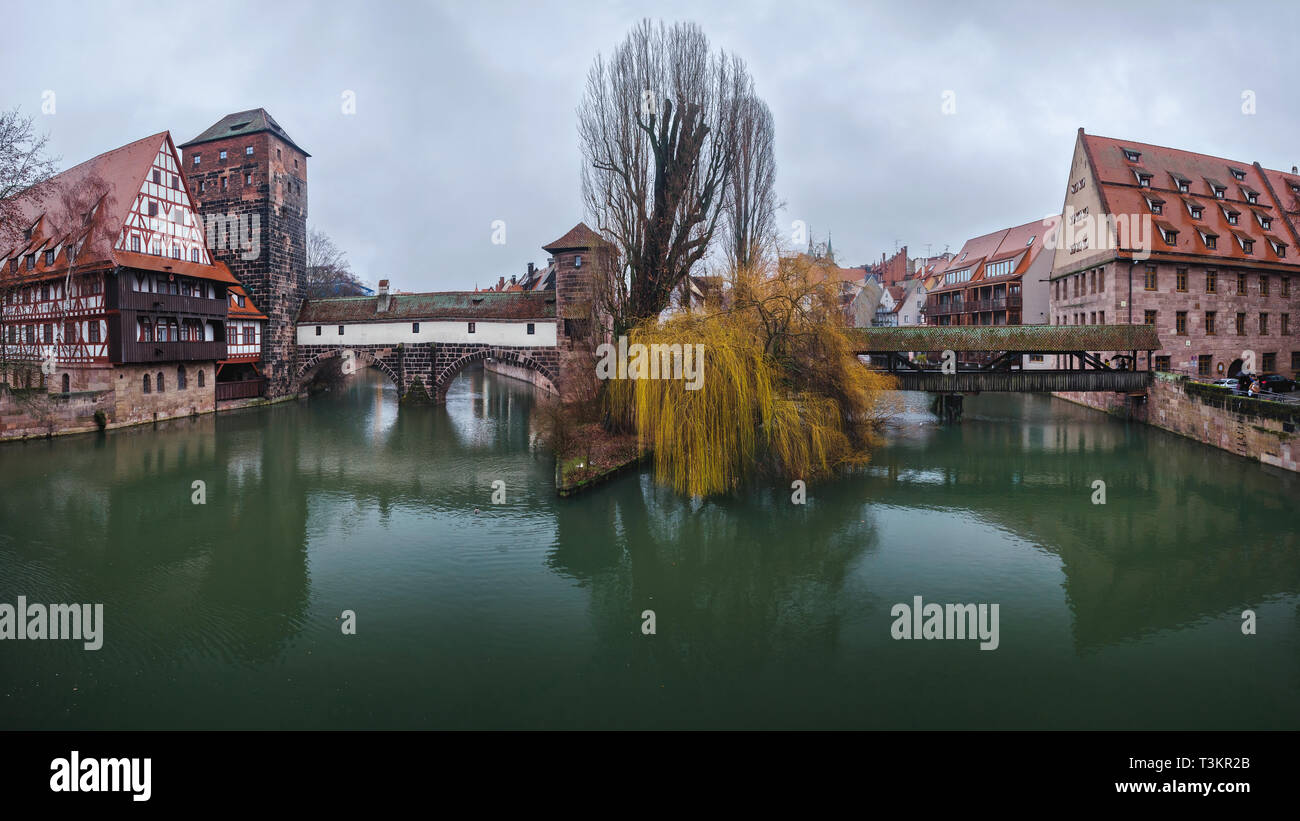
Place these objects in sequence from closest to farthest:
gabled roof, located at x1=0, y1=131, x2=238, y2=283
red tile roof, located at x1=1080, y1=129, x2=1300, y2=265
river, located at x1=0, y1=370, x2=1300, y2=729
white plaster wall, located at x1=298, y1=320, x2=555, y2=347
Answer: river, located at x1=0, y1=370, x2=1300, y2=729 → gabled roof, located at x1=0, y1=131, x2=238, y2=283 → red tile roof, located at x1=1080, y1=129, x2=1300, y2=265 → white plaster wall, located at x1=298, y1=320, x2=555, y2=347

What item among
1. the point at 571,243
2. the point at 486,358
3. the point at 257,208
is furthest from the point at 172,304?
the point at 571,243

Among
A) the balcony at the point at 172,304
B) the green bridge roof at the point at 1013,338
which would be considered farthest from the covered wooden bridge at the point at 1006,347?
the balcony at the point at 172,304

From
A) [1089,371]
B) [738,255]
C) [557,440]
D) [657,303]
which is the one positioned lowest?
[557,440]

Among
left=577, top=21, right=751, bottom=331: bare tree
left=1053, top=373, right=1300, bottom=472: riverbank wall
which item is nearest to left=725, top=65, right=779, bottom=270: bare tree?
left=577, top=21, right=751, bottom=331: bare tree

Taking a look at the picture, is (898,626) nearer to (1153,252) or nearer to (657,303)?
(657,303)

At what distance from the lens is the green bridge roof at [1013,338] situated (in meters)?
21.5

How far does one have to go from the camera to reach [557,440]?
17.3 meters

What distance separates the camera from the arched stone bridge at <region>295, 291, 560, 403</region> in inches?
1205

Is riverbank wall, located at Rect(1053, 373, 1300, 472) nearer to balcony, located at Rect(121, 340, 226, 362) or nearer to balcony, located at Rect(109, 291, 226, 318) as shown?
balcony, located at Rect(121, 340, 226, 362)

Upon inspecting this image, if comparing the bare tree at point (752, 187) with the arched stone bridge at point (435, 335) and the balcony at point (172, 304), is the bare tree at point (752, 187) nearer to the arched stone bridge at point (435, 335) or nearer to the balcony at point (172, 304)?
the arched stone bridge at point (435, 335)

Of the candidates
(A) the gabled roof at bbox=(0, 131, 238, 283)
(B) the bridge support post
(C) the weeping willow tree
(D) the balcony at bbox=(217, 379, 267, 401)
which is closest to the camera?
(C) the weeping willow tree

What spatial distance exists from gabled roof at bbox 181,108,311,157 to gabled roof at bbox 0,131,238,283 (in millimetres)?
5999
